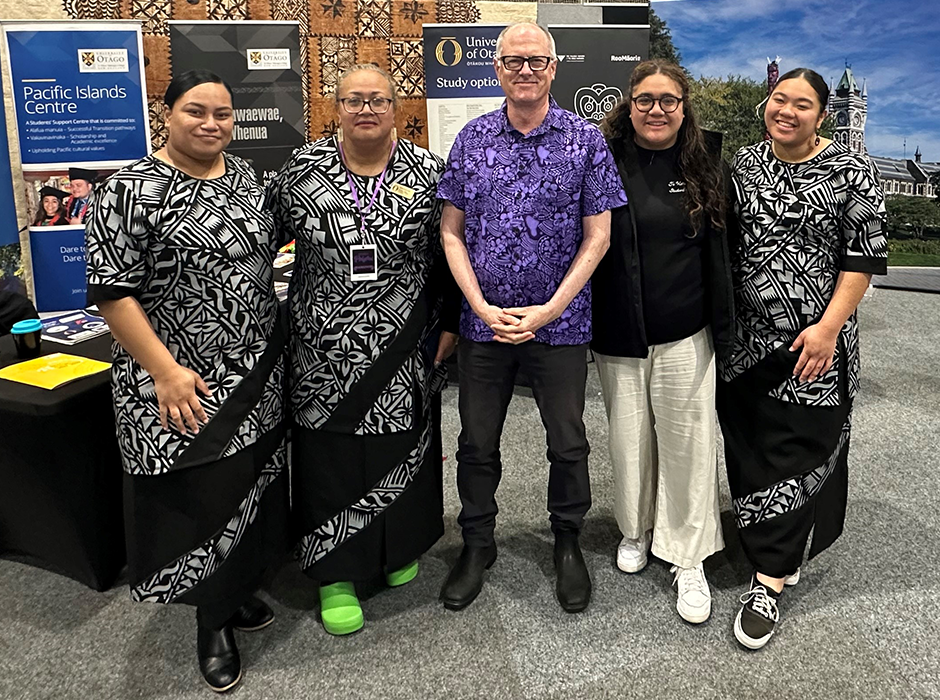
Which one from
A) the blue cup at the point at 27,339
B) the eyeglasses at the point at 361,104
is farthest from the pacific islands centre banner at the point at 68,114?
the eyeglasses at the point at 361,104

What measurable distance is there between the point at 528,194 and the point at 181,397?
3.12ft

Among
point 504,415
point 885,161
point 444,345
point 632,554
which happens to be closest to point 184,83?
point 444,345

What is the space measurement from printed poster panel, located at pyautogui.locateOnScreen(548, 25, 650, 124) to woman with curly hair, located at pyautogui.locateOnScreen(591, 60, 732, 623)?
2962 millimetres

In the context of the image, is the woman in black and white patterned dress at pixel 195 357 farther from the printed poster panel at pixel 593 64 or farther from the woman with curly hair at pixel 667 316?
the printed poster panel at pixel 593 64

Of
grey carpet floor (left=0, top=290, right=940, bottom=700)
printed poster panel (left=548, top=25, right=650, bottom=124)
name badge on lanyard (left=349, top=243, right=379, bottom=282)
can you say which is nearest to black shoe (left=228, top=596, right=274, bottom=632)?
grey carpet floor (left=0, top=290, right=940, bottom=700)

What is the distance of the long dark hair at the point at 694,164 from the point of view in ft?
6.13

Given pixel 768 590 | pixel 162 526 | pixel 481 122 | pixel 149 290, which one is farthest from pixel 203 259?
pixel 768 590

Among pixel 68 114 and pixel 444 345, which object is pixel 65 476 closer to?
pixel 444 345

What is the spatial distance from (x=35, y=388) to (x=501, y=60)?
155cm

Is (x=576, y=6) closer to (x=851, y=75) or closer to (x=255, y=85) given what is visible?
(x=255, y=85)

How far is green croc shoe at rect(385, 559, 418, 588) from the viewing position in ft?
7.38

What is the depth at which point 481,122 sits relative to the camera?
193 cm

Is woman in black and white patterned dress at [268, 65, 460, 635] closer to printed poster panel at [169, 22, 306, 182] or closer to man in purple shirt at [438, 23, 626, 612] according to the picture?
man in purple shirt at [438, 23, 626, 612]

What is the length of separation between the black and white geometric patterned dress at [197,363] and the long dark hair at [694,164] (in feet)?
3.43
